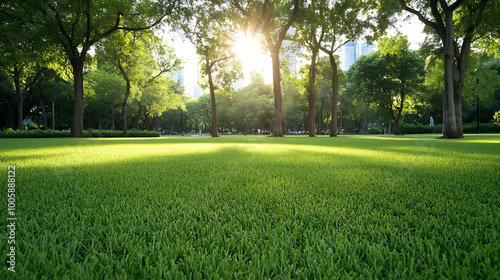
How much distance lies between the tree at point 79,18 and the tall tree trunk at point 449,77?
62.3ft

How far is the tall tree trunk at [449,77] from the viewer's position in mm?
13359

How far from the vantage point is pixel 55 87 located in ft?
116

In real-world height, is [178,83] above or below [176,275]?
above

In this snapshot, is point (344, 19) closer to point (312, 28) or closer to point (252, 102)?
point (312, 28)

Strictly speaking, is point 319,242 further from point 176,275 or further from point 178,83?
point 178,83

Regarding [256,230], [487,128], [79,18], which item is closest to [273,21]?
[79,18]

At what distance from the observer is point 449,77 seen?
44.1 ft

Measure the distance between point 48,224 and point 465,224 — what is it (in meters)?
2.51

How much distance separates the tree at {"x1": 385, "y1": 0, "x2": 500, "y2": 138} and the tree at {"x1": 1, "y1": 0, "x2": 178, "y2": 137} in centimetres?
1808

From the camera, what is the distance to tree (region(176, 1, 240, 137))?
19.5m

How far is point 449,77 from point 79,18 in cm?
2638

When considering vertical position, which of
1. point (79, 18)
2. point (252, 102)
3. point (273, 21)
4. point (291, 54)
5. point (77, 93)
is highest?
point (273, 21)

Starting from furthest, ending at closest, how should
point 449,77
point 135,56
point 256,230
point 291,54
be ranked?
point 291,54 < point 135,56 < point 449,77 < point 256,230

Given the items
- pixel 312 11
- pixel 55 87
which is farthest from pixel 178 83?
pixel 312 11
